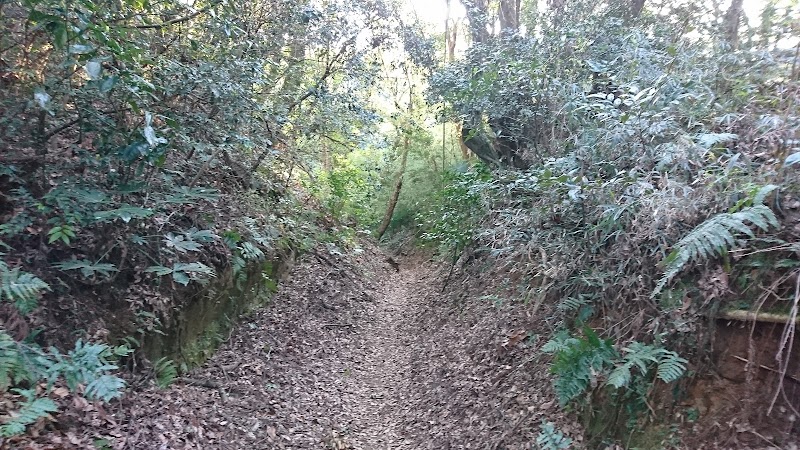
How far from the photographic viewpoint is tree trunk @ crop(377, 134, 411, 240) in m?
20.7

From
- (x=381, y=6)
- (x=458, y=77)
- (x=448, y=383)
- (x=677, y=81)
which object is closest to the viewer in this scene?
(x=677, y=81)

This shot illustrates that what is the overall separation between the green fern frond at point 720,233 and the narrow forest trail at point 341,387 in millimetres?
2481

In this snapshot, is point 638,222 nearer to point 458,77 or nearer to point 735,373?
point 735,373

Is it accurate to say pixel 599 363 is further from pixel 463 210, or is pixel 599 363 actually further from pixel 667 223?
pixel 463 210

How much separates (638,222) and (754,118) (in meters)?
1.63

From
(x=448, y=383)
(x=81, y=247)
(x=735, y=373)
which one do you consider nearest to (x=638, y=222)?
(x=735, y=373)

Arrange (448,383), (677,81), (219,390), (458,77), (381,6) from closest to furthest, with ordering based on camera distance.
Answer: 1. (677,81)
2. (219,390)
3. (448,383)
4. (458,77)
5. (381,6)

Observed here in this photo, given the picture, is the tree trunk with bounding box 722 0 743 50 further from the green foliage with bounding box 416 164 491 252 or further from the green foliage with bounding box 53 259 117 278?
the green foliage with bounding box 53 259 117 278

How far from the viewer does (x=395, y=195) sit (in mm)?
21625

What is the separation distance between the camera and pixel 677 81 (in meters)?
5.61

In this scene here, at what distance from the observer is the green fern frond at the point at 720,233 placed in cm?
377

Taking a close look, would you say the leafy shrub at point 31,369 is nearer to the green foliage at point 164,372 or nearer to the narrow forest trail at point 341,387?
the narrow forest trail at point 341,387

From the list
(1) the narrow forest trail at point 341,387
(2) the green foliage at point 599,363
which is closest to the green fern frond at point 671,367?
Answer: (2) the green foliage at point 599,363

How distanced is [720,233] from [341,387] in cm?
609
